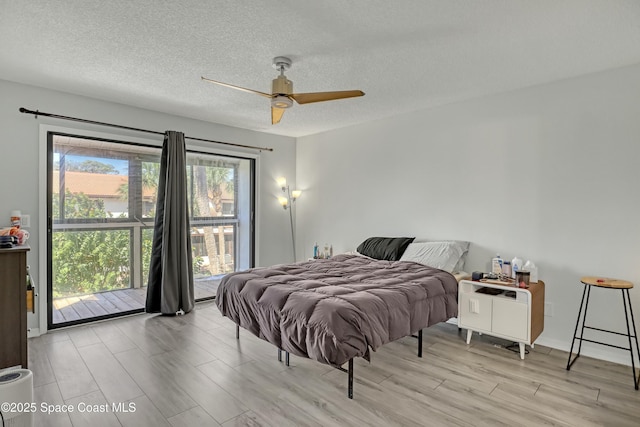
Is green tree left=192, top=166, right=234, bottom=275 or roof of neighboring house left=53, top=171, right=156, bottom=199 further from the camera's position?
green tree left=192, top=166, right=234, bottom=275

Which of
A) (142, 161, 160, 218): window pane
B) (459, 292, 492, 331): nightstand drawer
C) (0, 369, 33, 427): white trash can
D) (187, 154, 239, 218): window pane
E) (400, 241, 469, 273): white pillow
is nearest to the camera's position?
(0, 369, 33, 427): white trash can

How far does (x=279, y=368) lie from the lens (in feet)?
9.07

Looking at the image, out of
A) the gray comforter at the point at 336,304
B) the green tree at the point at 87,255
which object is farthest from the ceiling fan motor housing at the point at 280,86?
the green tree at the point at 87,255

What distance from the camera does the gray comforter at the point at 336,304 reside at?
220 centimetres

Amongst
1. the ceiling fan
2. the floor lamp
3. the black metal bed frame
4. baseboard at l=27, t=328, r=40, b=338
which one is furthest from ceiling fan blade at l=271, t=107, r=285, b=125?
baseboard at l=27, t=328, r=40, b=338

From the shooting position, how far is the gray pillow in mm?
4016

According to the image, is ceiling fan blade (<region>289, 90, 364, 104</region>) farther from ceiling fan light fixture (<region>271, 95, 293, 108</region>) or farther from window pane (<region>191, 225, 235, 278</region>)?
window pane (<region>191, 225, 235, 278</region>)

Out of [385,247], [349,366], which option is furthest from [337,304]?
[385,247]

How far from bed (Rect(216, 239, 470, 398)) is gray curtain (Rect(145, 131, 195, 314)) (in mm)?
1268

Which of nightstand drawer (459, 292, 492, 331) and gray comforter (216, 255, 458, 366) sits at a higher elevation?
gray comforter (216, 255, 458, 366)

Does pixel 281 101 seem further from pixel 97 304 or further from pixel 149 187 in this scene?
pixel 97 304

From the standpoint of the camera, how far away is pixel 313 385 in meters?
2.50

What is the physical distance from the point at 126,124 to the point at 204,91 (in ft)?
3.91

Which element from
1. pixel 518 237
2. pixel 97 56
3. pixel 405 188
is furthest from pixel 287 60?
pixel 518 237
